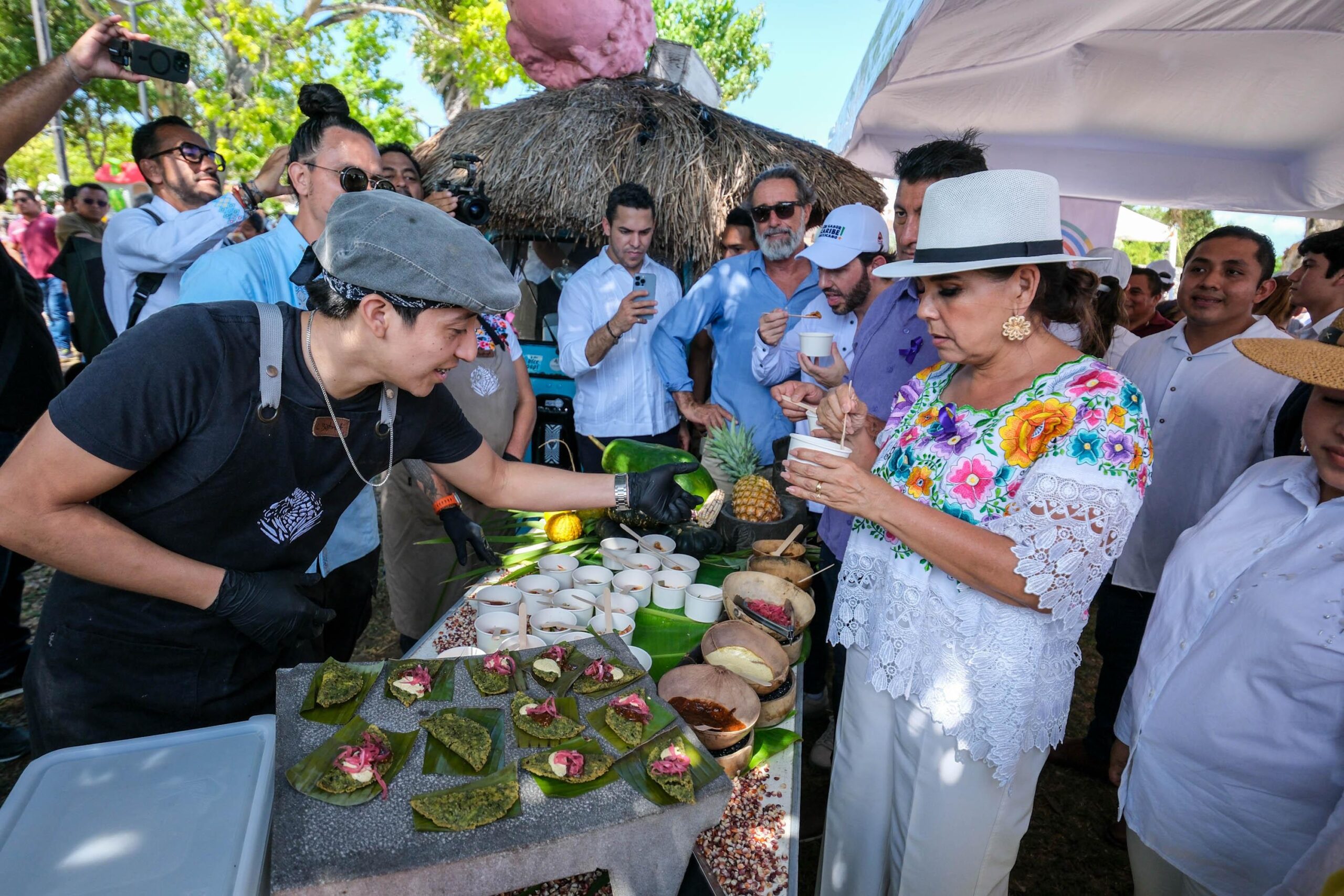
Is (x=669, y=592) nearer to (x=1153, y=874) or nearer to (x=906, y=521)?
(x=906, y=521)

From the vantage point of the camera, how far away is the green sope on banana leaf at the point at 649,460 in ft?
10.8

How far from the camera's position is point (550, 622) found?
7.31ft

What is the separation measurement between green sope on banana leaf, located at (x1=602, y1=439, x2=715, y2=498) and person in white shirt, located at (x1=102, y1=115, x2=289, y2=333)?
2121mm

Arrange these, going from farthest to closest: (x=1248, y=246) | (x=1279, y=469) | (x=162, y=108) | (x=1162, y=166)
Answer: (x=162, y=108)
(x=1162, y=166)
(x=1248, y=246)
(x=1279, y=469)

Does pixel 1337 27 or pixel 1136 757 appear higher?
pixel 1337 27

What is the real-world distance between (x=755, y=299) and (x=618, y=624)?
2.57 metres

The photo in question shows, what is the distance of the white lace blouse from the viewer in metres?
1.60

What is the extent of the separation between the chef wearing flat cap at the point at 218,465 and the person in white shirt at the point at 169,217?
81.0 inches

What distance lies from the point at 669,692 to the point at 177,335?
57.9 inches

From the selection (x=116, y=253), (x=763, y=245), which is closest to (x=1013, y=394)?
(x=763, y=245)

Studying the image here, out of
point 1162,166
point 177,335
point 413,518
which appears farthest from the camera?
point 1162,166

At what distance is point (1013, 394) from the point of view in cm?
179

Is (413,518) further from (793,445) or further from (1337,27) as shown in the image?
(1337,27)

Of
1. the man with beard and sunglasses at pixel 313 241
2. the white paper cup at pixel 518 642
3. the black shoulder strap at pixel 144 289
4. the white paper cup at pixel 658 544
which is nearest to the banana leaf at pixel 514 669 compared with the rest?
the white paper cup at pixel 518 642
